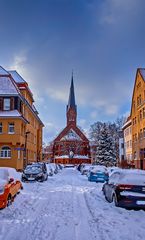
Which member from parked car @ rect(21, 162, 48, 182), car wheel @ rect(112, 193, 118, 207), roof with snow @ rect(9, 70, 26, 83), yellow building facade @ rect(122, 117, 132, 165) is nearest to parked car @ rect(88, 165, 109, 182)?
parked car @ rect(21, 162, 48, 182)

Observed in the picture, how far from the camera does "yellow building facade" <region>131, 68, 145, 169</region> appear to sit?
166ft

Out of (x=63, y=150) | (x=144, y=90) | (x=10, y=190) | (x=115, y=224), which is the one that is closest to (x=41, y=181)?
(x=10, y=190)

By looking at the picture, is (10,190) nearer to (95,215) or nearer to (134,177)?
(95,215)

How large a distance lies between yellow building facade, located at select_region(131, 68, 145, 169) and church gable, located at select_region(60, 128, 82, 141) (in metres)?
43.2

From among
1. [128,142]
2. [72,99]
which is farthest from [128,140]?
[72,99]

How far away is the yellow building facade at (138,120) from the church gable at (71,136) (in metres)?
43.2

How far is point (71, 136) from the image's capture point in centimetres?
10325

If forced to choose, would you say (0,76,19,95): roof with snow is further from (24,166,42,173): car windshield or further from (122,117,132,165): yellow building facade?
(122,117,132,165): yellow building facade

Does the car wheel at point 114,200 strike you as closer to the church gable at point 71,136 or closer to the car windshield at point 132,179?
the car windshield at point 132,179

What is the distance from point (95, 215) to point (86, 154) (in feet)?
303

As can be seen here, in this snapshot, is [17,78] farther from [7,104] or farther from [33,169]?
[33,169]

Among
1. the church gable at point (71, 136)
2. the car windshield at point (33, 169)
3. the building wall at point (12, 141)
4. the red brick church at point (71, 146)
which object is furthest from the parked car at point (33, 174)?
the church gable at point (71, 136)

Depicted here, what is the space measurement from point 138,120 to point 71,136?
50.4 metres

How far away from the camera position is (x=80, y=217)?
31.0ft
